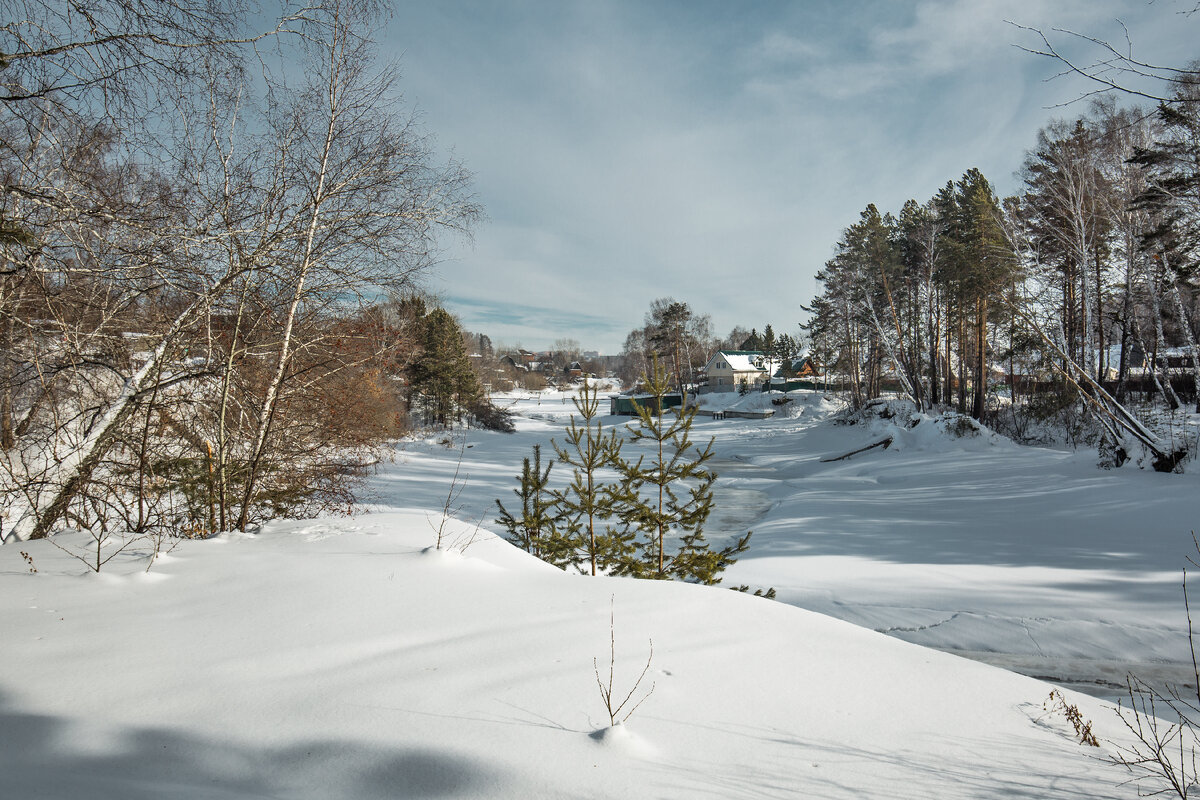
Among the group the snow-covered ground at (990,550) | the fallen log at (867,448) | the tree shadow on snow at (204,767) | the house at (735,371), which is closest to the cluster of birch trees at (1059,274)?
the snow-covered ground at (990,550)

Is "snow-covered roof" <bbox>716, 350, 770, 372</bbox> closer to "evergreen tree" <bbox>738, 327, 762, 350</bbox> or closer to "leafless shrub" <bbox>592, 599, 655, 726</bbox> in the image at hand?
"evergreen tree" <bbox>738, 327, 762, 350</bbox>

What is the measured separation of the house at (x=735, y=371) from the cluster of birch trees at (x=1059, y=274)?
27.1 metres

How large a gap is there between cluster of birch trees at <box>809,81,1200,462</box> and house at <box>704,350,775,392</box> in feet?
88.8

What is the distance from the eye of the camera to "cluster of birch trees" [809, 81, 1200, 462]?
1268cm

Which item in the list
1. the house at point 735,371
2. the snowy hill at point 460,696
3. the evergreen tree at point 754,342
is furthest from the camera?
the evergreen tree at point 754,342

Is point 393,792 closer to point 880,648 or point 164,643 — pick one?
point 164,643

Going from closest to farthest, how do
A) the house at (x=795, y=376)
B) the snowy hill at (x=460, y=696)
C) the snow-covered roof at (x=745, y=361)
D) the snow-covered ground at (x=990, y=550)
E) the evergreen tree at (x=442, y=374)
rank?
the snowy hill at (x=460, y=696) < the snow-covered ground at (x=990, y=550) < the evergreen tree at (x=442, y=374) < the house at (x=795, y=376) < the snow-covered roof at (x=745, y=361)

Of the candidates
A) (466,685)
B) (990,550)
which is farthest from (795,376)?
(466,685)

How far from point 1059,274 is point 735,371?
137 ft

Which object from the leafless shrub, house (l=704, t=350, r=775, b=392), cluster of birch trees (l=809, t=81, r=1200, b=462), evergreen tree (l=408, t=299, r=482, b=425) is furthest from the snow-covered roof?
the leafless shrub

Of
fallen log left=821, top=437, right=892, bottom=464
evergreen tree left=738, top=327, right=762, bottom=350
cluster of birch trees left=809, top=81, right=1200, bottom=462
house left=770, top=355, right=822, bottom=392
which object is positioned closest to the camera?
cluster of birch trees left=809, top=81, right=1200, bottom=462

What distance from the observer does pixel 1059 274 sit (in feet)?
64.3

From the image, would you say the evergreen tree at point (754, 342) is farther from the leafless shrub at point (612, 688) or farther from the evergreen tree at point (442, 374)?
the leafless shrub at point (612, 688)

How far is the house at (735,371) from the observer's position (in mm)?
61438
